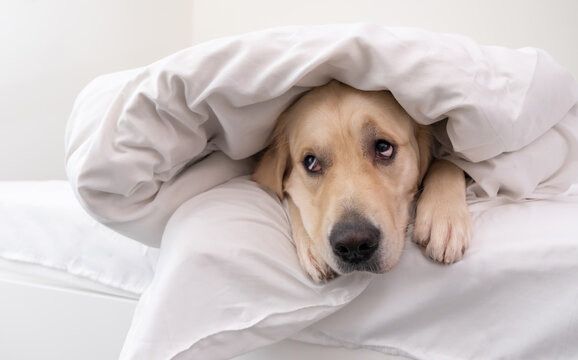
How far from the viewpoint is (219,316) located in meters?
0.95

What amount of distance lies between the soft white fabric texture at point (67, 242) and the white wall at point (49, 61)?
4.63 ft

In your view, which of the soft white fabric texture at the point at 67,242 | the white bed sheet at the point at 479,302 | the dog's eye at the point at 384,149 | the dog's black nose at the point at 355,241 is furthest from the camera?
the soft white fabric texture at the point at 67,242

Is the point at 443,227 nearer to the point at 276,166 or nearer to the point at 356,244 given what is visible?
the point at 356,244

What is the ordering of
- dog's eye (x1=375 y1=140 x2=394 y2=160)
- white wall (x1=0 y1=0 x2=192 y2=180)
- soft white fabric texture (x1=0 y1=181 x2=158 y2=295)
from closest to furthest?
dog's eye (x1=375 y1=140 x2=394 y2=160) → soft white fabric texture (x1=0 y1=181 x2=158 y2=295) → white wall (x1=0 y1=0 x2=192 y2=180)

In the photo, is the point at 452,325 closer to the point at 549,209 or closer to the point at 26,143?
the point at 549,209

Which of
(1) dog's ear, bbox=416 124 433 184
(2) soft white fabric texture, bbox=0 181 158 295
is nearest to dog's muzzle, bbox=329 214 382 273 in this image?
(1) dog's ear, bbox=416 124 433 184

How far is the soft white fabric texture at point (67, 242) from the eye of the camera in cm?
134

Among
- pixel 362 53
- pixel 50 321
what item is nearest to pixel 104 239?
pixel 50 321

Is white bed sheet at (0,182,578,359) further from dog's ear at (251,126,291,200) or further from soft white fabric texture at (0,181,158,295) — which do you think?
soft white fabric texture at (0,181,158,295)

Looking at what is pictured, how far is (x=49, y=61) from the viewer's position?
9.80 feet

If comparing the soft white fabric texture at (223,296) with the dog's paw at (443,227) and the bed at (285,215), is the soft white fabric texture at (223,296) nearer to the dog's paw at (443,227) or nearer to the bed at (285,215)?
the bed at (285,215)

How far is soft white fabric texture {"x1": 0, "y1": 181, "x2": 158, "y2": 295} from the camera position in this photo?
1341 millimetres

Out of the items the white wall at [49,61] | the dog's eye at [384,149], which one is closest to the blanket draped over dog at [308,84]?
the dog's eye at [384,149]

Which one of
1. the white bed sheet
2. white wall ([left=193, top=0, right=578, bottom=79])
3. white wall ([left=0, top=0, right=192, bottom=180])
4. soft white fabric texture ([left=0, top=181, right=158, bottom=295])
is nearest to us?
the white bed sheet
